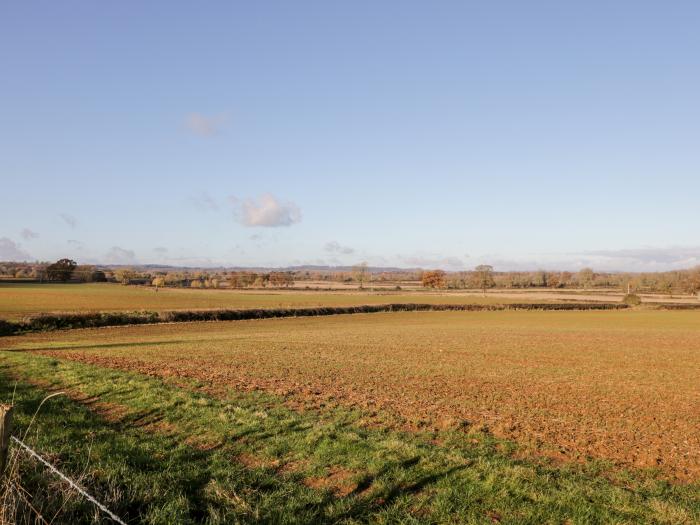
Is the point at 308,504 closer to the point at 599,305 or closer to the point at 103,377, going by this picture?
the point at 103,377

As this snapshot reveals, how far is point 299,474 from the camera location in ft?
25.0

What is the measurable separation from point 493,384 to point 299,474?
38.7 feet

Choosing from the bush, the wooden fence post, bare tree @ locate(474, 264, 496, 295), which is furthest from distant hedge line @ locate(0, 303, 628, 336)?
bare tree @ locate(474, 264, 496, 295)

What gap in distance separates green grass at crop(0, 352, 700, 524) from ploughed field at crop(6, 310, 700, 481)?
Result: 1.41 m

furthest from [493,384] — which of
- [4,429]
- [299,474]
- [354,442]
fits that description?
[4,429]

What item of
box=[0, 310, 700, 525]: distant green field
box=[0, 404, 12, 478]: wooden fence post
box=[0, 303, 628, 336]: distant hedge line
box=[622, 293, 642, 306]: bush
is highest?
box=[0, 404, 12, 478]: wooden fence post

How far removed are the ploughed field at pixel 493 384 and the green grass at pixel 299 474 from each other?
4.62ft

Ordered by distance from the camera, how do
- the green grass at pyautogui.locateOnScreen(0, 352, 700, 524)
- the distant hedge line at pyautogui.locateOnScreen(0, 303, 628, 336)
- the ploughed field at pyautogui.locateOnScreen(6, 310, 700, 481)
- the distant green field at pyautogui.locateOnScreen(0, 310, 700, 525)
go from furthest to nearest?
the distant hedge line at pyautogui.locateOnScreen(0, 303, 628, 336) → the ploughed field at pyautogui.locateOnScreen(6, 310, 700, 481) → the distant green field at pyautogui.locateOnScreen(0, 310, 700, 525) → the green grass at pyautogui.locateOnScreen(0, 352, 700, 524)

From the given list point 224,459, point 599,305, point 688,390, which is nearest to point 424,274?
point 599,305

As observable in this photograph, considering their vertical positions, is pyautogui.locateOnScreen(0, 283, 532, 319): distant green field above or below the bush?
above

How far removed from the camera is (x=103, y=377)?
15281mm

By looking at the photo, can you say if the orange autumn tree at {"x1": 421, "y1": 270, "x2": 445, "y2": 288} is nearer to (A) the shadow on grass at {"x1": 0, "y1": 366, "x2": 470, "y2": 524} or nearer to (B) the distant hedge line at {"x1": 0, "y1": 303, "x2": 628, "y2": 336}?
(B) the distant hedge line at {"x1": 0, "y1": 303, "x2": 628, "y2": 336}

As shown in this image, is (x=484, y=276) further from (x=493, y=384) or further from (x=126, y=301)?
A: (x=493, y=384)

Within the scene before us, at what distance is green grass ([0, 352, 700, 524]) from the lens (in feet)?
20.4
